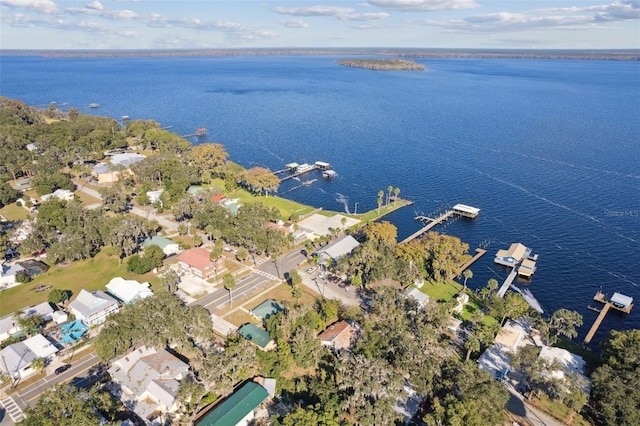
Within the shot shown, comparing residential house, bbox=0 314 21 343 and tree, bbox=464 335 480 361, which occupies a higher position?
tree, bbox=464 335 480 361

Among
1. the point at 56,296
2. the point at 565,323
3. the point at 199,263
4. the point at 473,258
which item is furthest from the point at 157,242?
the point at 565,323

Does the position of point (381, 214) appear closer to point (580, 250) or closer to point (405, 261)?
point (405, 261)

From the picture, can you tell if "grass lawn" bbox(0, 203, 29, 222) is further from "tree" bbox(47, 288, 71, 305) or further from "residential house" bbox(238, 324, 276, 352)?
"residential house" bbox(238, 324, 276, 352)

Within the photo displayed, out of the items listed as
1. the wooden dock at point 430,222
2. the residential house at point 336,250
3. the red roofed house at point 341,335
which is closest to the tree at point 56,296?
the red roofed house at point 341,335

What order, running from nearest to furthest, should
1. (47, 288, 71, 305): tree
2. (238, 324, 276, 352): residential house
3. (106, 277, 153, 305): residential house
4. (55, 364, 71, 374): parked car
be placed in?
(55, 364, 71, 374): parked car
(238, 324, 276, 352): residential house
(47, 288, 71, 305): tree
(106, 277, 153, 305): residential house

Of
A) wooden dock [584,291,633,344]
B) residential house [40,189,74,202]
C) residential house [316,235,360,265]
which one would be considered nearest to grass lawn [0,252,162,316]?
residential house [316,235,360,265]

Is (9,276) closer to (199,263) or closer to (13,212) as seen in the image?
(199,263)
